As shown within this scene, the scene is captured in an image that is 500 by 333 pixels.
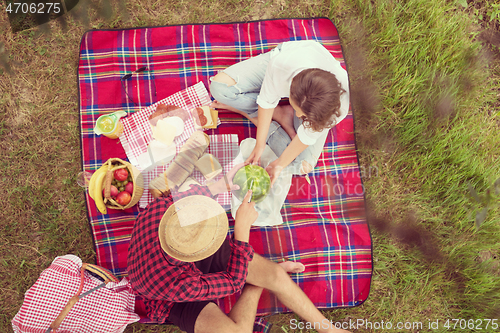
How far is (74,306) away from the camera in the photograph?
200cm

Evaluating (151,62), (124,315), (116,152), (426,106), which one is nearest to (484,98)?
(426,106)

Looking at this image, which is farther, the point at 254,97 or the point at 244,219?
the point at 254,97

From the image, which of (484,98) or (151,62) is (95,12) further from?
(484,98)

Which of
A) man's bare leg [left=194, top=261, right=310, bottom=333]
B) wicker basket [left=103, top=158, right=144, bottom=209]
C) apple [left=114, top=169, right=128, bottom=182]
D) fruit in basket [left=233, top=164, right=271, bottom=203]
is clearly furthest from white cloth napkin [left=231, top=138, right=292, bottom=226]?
apple [left=114, top=169, right=128, bottom=182]

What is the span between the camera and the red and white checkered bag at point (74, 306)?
188 centimetres

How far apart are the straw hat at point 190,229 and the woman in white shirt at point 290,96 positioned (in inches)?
34.9

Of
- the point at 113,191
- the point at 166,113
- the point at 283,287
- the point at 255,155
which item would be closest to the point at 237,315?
the point at 283,287

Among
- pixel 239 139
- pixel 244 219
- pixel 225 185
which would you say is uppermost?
pixel 239 139

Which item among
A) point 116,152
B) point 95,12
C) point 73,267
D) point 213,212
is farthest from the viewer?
point 95,12

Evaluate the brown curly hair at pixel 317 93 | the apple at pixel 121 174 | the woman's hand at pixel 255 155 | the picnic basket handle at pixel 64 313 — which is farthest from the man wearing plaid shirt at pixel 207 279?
the brown curly hair at pixel 317 93

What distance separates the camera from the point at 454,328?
281 centimetres

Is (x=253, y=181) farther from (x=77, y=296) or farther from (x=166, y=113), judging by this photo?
(x=77, y=296)

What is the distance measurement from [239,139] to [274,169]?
1.70 ft

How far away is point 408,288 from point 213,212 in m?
2.35
